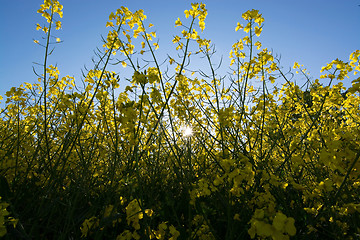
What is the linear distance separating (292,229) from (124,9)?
8.74 ft

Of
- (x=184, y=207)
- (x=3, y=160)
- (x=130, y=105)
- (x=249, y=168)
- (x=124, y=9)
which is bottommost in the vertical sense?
(x=184, y=207)

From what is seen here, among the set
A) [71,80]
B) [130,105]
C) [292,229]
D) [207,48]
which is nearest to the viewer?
[292,229]

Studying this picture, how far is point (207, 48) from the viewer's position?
10.0ft

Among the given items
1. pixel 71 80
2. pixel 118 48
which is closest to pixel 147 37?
pixel 118 48

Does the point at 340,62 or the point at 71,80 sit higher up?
the point at 71,80

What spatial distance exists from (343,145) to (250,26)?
2.00 meters

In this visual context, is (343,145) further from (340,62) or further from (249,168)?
(340,62)

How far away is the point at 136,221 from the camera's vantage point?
1.65 m

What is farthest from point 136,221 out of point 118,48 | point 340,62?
point 340,62

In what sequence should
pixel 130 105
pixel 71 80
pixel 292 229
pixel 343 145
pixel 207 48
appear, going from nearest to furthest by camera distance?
pixel 292 229
pixel 343 145
pixel 130 105
pixel 207 48
pixel 71 80

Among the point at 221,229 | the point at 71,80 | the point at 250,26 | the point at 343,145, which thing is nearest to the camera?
the point at 343,145

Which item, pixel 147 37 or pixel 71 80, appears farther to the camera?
pixel 71 80

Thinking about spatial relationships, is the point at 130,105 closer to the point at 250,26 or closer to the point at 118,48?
the point at 118,48

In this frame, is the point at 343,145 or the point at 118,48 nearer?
the point at 343,145
